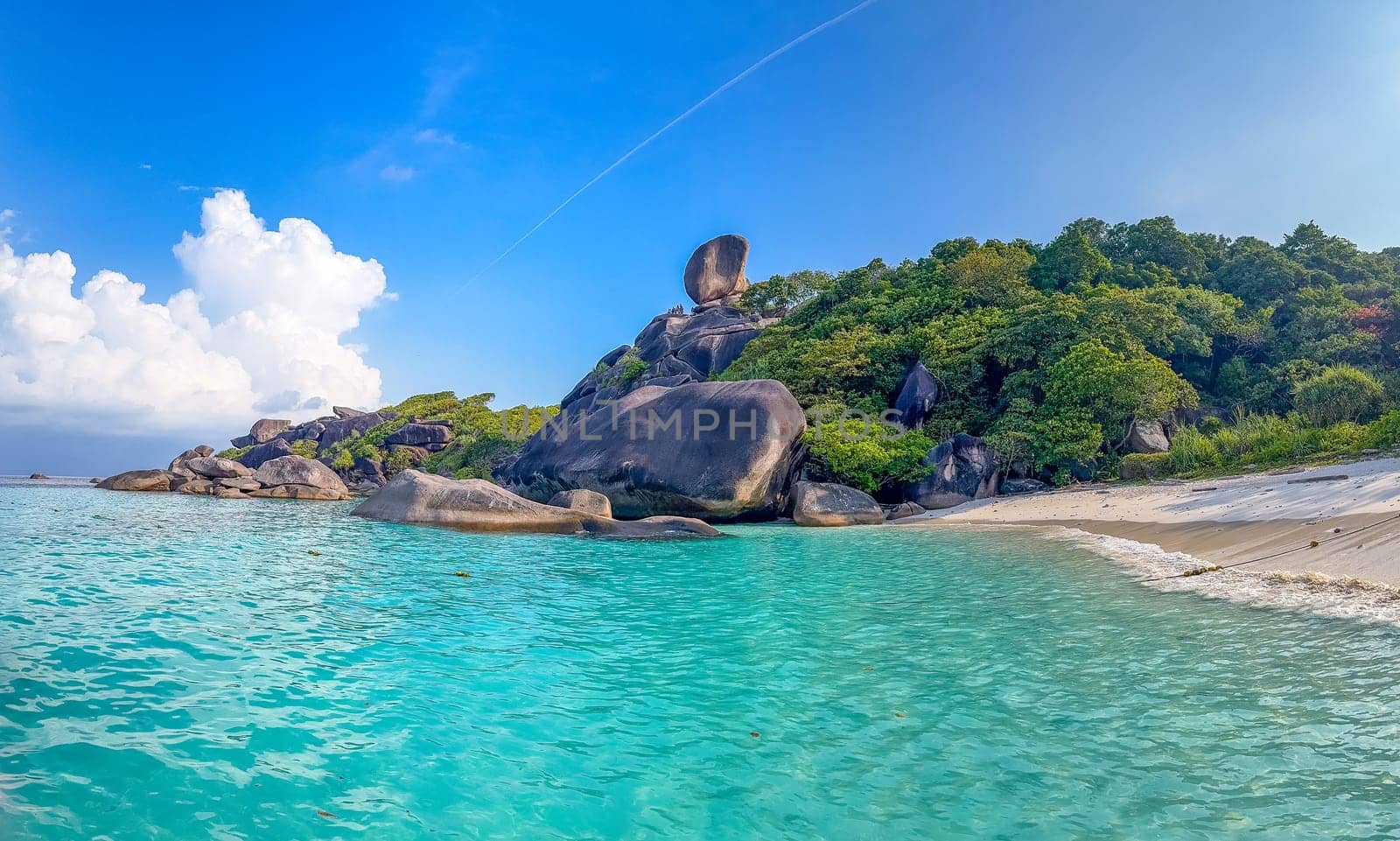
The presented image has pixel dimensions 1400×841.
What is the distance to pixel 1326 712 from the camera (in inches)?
143

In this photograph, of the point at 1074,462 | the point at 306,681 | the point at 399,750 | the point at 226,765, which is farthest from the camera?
the point at 1074,462

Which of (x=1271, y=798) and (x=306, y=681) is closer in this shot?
(x=1271, y=798)

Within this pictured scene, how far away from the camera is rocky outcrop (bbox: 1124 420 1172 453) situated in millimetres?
22609

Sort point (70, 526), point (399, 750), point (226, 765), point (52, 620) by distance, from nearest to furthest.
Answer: point (226, 765), point (399, 750), point (52, 620), point (70, 526)

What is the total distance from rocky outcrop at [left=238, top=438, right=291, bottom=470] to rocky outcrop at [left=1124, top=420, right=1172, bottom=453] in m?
58.7

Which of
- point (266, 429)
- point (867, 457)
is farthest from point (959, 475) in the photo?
point (266, 429)

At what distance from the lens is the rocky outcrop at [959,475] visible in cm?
2244

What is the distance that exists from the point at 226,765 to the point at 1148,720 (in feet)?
16.2

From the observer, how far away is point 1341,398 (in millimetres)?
19859

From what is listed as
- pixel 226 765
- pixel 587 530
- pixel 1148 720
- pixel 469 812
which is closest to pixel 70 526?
pixel 587 530

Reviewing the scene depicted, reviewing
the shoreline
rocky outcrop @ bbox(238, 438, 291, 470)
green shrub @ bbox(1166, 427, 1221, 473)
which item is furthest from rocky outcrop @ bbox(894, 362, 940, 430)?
rocky outcrop @ bbox(238, 438, 291, 470)

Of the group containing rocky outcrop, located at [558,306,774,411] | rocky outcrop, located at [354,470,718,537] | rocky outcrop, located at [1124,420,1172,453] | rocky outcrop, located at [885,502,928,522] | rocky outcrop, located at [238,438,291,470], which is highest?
rocky outcrop, located at [558,306,774,411]

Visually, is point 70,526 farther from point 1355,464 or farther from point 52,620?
point 1355,464

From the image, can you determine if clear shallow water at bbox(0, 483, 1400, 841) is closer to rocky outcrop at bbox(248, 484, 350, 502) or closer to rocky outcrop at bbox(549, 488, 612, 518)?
rocky outcrop at bbox(549, 488, 612, 518)
